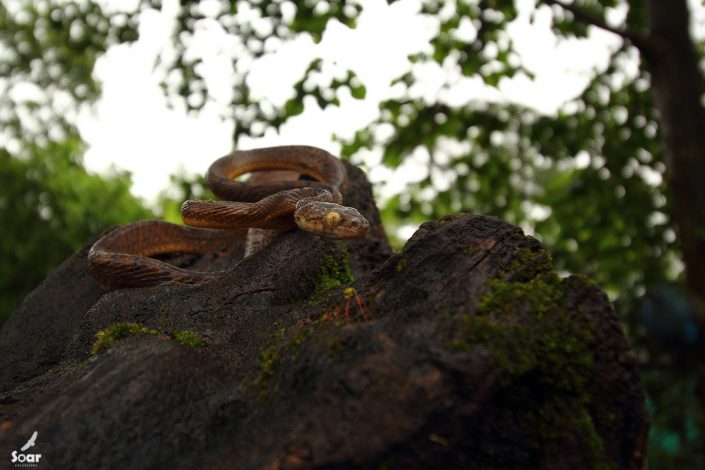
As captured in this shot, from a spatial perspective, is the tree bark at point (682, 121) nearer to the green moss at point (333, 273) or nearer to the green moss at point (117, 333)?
the green moss at point (333, 273)

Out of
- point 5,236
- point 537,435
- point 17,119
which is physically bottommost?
point 537,435

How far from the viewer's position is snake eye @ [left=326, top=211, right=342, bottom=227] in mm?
3932

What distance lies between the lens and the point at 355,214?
4062 mm

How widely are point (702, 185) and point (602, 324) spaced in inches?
195

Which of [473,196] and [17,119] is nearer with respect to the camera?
[473,196]

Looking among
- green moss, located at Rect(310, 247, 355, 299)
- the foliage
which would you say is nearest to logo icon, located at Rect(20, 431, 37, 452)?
green moss, located at Rect(310, 247, 355, 299)

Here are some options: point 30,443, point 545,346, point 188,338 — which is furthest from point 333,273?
point 30,443

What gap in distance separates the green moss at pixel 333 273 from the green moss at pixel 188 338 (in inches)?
27.9

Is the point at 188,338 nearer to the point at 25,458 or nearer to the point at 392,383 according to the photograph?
the point at 25,458

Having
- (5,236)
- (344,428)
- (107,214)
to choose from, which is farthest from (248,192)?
(5,236)

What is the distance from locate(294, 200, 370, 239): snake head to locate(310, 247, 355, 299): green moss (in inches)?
6.9

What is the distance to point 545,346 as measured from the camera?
2811 millimetres

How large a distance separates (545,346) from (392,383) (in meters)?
0.74

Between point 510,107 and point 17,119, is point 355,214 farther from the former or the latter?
point 17,119
